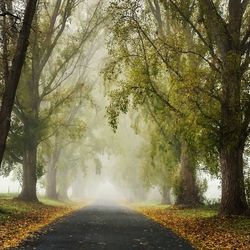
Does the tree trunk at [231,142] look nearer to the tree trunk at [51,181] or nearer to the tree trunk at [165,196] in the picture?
the tree trunk at [165,196]

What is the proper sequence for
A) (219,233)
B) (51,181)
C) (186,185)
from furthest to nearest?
(51,181) < (186,185) < (219,233)

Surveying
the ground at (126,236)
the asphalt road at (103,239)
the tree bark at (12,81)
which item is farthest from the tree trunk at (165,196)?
the tree bark at (12,81)

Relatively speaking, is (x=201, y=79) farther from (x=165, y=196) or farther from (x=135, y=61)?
(x=165, y=196)

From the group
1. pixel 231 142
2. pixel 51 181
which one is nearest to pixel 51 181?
pixel 51 181

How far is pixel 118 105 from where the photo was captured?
20.3 metres

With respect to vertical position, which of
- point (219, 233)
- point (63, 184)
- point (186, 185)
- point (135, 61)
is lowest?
point (219, 233)

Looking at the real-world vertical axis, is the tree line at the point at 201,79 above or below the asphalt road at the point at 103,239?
above

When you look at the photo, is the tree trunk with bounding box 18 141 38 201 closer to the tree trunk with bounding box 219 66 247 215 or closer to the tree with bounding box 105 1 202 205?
the tree with bounding box 105 1 202 205

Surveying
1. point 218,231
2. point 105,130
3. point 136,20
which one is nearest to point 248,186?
point 218,231

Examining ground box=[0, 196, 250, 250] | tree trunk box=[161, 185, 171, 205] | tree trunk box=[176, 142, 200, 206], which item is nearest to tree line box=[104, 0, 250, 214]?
ground box=[0, 196, 250, 250]

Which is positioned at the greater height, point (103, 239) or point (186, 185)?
point (186, 185)

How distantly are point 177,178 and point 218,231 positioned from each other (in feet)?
57.6

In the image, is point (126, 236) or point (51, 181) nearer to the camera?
point (126, 236)

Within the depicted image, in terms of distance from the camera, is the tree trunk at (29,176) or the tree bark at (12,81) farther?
the tree trunk at (29,176)
